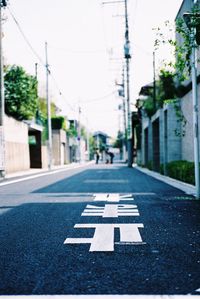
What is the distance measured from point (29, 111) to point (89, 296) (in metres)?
27.2

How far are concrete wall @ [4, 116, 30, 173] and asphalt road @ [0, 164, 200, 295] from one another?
705 inches

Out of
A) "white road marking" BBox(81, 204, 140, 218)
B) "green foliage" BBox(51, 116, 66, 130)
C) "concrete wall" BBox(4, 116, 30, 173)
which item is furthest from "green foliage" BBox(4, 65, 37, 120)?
"white road marking" BBox(81, 204, 140, 218)

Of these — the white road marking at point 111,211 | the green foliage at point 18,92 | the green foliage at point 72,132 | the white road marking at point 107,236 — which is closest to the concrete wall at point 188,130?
the white road marking at point 111,211

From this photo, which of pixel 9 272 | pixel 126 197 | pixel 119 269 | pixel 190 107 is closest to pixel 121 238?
pixel 119 269

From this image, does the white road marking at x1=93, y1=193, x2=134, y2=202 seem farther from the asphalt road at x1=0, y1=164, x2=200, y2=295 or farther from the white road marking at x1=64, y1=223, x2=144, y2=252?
the white road marking at x1=64, y1=223, x2=144, y2=252

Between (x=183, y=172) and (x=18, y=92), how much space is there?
1640 cm

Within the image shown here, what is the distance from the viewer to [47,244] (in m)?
5.18

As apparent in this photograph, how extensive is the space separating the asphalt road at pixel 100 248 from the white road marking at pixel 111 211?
19 mm

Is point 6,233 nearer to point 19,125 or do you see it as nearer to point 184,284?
point 184,284

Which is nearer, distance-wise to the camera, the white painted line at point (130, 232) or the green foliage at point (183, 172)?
the white painted line at point (130, 232)

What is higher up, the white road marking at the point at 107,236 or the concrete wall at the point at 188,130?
the concrete wall at the point at 188,130

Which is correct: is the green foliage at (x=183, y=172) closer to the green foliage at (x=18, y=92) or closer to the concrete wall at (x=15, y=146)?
the concrete wall at (x=15, y=146)

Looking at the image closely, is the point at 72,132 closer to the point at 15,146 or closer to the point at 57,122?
the point at 57,122

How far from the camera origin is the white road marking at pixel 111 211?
760 centimetres
